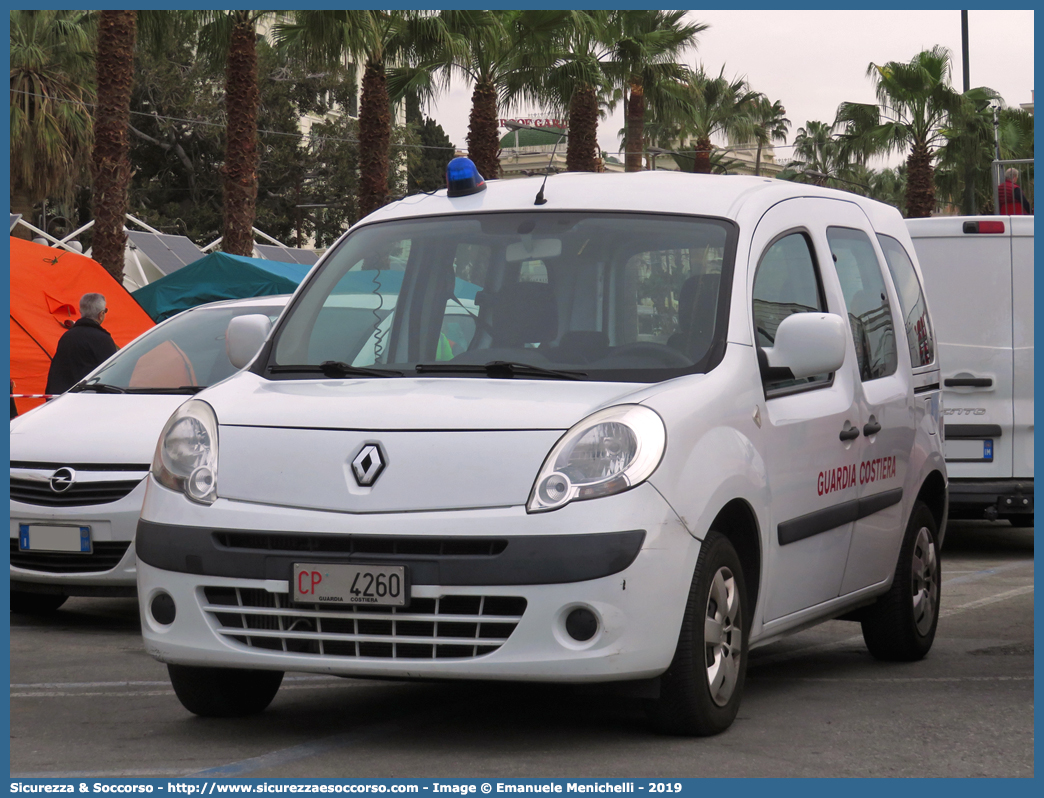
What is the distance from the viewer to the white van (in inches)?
433

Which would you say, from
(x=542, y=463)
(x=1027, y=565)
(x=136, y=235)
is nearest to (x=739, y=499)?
(x=542, y=463)

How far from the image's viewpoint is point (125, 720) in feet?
18.4

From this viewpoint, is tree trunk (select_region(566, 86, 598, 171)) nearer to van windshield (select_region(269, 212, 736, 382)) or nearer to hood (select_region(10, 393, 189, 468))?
hood (select_region(10, 393, 189, 468))

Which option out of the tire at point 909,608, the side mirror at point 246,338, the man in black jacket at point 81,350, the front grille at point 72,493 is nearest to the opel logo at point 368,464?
the side mirror at point 246,338

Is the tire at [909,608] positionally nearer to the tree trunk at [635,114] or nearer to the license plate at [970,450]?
the license plate at [970,450]

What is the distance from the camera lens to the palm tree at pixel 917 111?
1575 inches

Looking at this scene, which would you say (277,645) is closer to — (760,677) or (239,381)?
(239,381)

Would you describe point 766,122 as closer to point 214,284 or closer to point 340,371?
point 214,284

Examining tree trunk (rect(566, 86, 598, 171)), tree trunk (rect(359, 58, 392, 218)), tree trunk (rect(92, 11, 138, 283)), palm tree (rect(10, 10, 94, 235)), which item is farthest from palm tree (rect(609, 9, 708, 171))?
tree trunk (rect(92, 11, 138, 283))

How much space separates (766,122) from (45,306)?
188ft

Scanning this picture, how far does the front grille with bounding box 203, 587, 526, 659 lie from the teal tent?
16.6 m

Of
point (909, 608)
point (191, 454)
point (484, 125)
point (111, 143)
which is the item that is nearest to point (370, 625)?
point (191, 454)

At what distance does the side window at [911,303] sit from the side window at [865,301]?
218 mm

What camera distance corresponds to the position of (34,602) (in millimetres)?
8695
